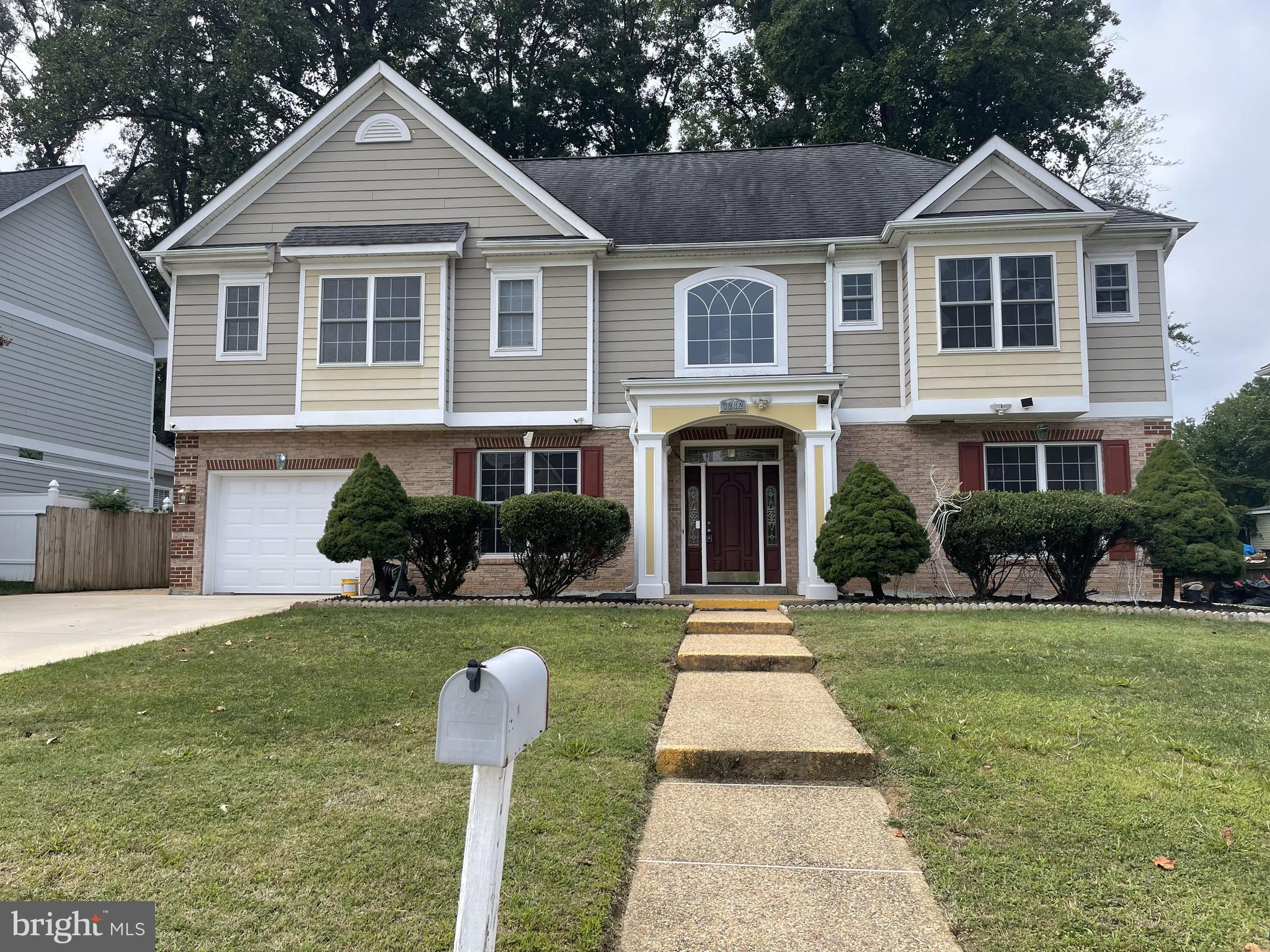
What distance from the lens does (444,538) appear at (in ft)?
36.4

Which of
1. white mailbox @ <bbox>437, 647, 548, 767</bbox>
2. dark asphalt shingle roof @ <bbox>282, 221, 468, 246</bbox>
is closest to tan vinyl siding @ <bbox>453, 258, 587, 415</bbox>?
dark asphalt shingle roof @ <bbox>282, 221, 468, 246</bbox>

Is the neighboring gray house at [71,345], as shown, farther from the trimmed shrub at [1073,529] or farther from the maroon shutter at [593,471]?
the trimmed shrub at [1073,529]

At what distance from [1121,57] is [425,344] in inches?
Result: 995

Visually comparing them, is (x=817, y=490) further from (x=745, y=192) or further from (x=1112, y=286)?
(x=745, y=192)

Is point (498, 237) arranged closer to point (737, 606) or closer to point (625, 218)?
point (625, 218)

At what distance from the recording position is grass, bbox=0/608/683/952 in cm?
256

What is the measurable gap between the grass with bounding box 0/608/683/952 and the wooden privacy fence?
10.4 meters

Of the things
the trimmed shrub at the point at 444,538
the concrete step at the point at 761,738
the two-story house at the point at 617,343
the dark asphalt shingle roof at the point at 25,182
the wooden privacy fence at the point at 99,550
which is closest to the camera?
the concrete step at the point at 761,738

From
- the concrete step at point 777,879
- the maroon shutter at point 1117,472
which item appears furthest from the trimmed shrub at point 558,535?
the maroon shutter at point 1117,472

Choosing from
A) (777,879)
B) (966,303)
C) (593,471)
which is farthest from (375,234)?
(777,879)

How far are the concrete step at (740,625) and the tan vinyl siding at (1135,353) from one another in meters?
7.39

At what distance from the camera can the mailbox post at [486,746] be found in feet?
6.28

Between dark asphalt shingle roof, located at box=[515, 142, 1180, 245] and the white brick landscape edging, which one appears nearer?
the white brick landscape edging

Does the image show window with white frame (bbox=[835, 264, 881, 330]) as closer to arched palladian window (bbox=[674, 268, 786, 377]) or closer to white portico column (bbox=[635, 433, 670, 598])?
arched palladian window (bbox=[674, 268, 786, 377])
